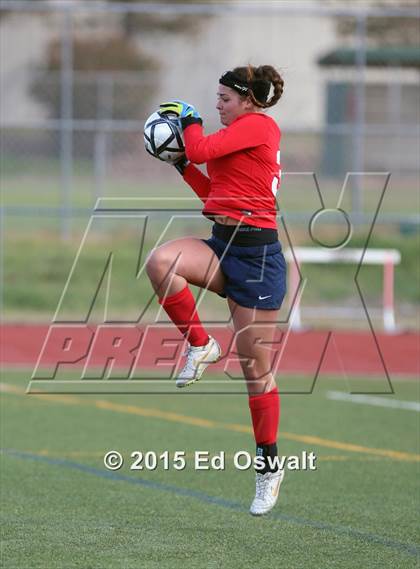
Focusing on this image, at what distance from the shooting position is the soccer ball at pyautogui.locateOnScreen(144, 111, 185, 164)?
223 inches

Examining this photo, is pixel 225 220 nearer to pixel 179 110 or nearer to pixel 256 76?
pixel 179 110

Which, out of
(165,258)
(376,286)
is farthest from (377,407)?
(376,286)

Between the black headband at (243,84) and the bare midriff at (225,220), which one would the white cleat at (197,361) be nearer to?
the bare midriff at (225,220)

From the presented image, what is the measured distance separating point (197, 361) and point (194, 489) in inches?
62.9

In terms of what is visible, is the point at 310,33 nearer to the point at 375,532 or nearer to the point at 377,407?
the point at 377,407

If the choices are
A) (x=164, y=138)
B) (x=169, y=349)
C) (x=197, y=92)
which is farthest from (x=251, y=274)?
(x=197, y=92)

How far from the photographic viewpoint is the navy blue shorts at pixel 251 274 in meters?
5.63

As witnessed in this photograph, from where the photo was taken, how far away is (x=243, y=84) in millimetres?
5504

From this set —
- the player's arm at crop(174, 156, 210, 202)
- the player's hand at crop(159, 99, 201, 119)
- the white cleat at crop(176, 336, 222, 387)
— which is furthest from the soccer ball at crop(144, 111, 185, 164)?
the white cleat at crop(176, 336, 222, 387)

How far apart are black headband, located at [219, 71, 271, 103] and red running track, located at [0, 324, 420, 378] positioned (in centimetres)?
632

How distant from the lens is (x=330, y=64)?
19609mm

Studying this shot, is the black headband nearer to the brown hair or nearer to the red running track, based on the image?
the brown hair

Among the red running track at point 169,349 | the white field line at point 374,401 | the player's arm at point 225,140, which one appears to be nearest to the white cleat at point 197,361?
the player's arm at point 225,140

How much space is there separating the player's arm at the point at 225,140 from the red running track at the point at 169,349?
6253 mm
